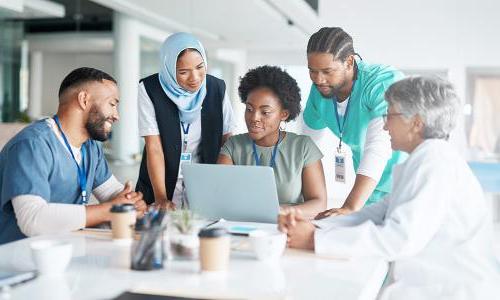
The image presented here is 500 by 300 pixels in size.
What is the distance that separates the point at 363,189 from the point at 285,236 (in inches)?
36.8

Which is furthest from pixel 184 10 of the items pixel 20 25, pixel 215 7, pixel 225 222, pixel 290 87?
pixel 225 222

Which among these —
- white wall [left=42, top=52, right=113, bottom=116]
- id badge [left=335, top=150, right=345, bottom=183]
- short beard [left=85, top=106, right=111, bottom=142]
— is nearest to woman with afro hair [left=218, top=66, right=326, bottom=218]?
id badge [left=335, top=150, right=345, bottom=183]

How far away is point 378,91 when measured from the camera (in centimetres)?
267

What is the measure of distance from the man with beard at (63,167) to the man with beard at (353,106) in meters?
0.89

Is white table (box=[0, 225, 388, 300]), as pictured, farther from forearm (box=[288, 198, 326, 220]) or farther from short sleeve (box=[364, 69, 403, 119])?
short sleeve (box=[364, 69, 403, 119])

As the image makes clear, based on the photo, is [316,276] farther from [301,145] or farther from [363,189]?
[301,145]

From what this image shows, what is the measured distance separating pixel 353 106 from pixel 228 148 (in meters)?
0.63

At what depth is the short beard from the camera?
93.2 inches

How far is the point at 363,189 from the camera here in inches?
101

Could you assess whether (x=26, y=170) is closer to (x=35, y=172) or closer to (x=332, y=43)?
(x=35, y=172)

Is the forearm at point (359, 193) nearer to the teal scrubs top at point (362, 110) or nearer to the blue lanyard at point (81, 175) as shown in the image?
the teal scrubs top at point (362, 110)

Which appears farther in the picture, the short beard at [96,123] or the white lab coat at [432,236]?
the short beard at [96,123]

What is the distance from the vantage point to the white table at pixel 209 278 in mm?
1375

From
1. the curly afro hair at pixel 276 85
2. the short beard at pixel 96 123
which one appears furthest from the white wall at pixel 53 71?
the short beard at pixel 96 123
